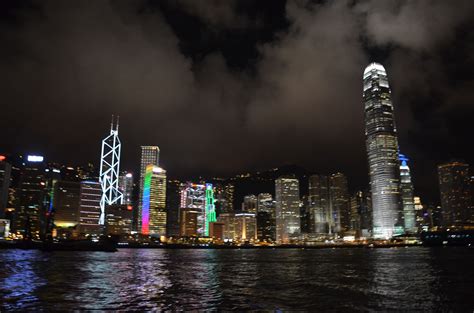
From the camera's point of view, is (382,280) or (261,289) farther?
(382,280)

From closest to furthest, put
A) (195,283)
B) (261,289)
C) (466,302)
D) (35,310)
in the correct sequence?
(35,310)
(466,302)
(261,289)
(195,283)

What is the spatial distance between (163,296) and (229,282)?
533 inches

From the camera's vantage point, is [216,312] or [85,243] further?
[85,243]

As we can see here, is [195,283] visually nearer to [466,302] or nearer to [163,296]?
[163,296]

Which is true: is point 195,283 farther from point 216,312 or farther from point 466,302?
point 466,302

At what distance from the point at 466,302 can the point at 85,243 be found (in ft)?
587

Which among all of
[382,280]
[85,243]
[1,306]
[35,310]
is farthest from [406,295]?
[85,243]

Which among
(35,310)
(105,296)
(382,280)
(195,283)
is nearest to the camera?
(35,310)

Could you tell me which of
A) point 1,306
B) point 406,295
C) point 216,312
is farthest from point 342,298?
point 1,306

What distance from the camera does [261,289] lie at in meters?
40.9

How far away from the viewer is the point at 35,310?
93.5 ft

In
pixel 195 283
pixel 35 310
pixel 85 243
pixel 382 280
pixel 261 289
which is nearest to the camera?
pixel 35 310

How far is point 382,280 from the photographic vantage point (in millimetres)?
50062

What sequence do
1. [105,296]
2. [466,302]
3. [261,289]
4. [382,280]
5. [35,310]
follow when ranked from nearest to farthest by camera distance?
[35,310]
[466,302]
[105,296]
[261,289]
[382,280]
